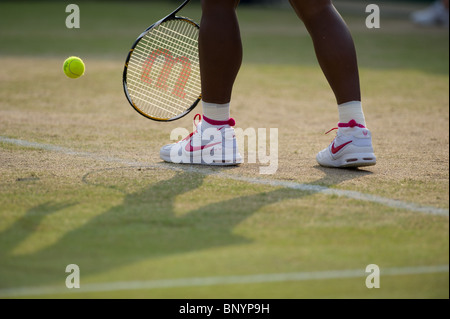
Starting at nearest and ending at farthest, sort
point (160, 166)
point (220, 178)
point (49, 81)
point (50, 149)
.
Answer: point (220, 178)
point (160, 166)
point (50, 149)
point (49, 81)

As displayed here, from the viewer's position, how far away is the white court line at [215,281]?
1810 mm

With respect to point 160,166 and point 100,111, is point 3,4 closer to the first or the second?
point 100,111

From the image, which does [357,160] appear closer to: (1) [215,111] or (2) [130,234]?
(1) [215,111]

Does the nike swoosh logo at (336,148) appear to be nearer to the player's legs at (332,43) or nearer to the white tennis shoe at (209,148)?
the player's legs at (332,43)

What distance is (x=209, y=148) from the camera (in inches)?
123

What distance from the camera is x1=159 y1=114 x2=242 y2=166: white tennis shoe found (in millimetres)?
3102

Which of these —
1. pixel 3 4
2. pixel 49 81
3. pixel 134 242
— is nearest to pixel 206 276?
pixel 134 242

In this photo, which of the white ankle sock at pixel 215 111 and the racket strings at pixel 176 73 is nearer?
the white ankle sock at pixel 215 111

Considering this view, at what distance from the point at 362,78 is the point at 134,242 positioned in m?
4.47

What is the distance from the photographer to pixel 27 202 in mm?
2471

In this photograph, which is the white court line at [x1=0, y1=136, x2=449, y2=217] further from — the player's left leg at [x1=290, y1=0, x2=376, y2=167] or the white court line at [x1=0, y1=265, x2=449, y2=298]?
the white court line at [x1=0, y1=265, x2=449, y2=298]

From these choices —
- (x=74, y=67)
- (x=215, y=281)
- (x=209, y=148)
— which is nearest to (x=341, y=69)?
(x=209, y=148)

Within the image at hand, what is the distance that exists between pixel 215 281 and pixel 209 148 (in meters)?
1.31

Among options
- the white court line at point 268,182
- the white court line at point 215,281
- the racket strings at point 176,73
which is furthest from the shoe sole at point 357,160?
the white court line at point 215,281
